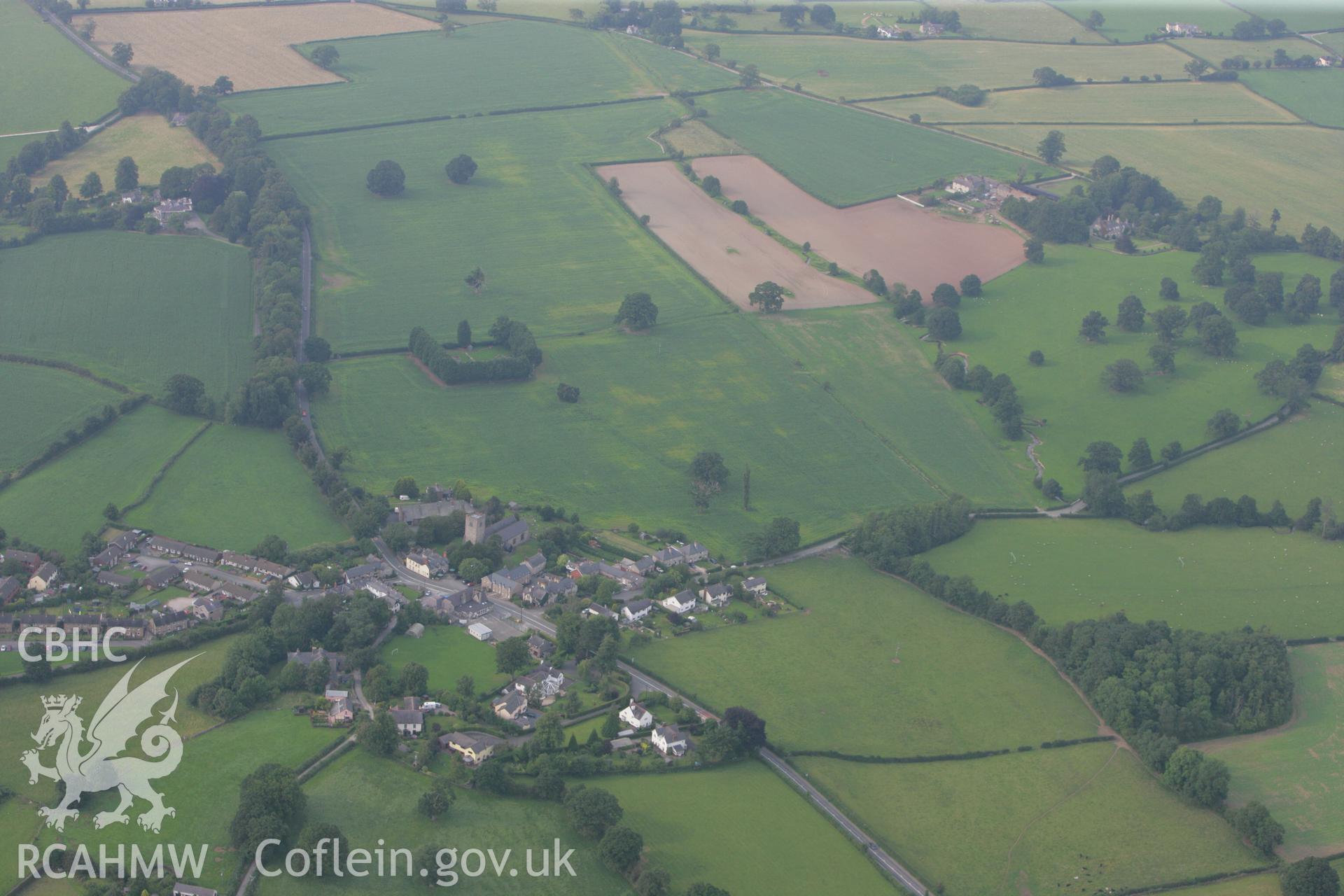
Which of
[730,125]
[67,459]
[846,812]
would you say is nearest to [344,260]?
[67,459]

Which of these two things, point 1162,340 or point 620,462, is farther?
point 1162,340

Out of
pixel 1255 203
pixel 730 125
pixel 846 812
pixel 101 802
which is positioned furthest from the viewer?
pixel 730 125

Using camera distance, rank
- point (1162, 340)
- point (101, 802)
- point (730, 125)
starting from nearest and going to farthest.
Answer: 1. point (101, 802)
2. point (1162, 340)
3. point (730, 125)

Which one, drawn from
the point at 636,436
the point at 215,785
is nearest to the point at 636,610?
the point at 636,436

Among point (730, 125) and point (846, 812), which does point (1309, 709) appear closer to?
point (846, 812)

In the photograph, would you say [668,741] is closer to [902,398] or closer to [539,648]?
[539,648]

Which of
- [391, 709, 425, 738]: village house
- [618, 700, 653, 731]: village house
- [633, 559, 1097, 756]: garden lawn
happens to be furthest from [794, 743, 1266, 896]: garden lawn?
[391, 709, 425, 738]: village house

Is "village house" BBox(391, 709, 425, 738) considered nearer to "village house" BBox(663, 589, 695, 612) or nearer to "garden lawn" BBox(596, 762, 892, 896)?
"garden lawn" BBox(596, 762, 892, 896)
